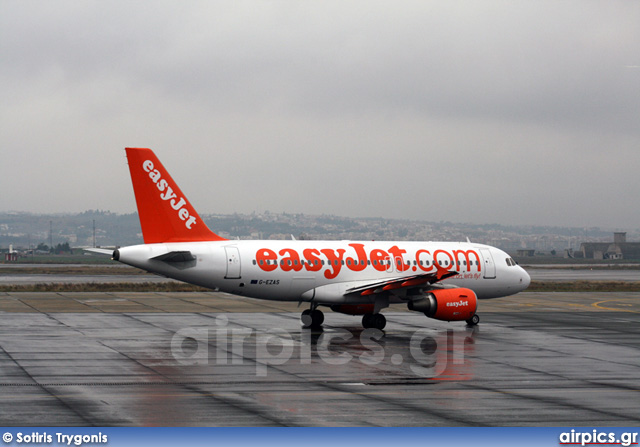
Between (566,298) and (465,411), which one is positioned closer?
(465,411)

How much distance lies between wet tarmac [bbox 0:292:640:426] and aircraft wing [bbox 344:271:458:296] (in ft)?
6.08

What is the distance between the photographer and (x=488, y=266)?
39.7 meters

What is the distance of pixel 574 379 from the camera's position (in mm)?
22781

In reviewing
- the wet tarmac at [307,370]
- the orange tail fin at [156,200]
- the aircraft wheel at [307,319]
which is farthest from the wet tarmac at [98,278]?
the aircraft wheel at [307,319]

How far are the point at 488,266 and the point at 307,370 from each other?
18309mm

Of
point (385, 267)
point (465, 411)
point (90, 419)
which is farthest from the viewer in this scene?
point (385, 267)

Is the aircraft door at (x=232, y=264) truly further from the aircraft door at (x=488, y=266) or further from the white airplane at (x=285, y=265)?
the aircraft door at (x=488, y=266)

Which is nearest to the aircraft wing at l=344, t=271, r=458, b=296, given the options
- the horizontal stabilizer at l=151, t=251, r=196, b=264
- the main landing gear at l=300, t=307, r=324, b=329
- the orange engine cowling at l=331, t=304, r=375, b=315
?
the orange engine cowling at l=331, t=304, r=375, b=315

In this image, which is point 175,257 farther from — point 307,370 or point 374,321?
point 307,370

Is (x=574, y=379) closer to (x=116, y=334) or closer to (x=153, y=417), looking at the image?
(x=153, y=417)

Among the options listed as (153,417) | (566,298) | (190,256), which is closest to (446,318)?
(190,256)

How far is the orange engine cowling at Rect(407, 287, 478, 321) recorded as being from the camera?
3316 centimetres

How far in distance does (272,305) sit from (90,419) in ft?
105

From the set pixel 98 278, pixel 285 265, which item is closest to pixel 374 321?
pixel 285 265
